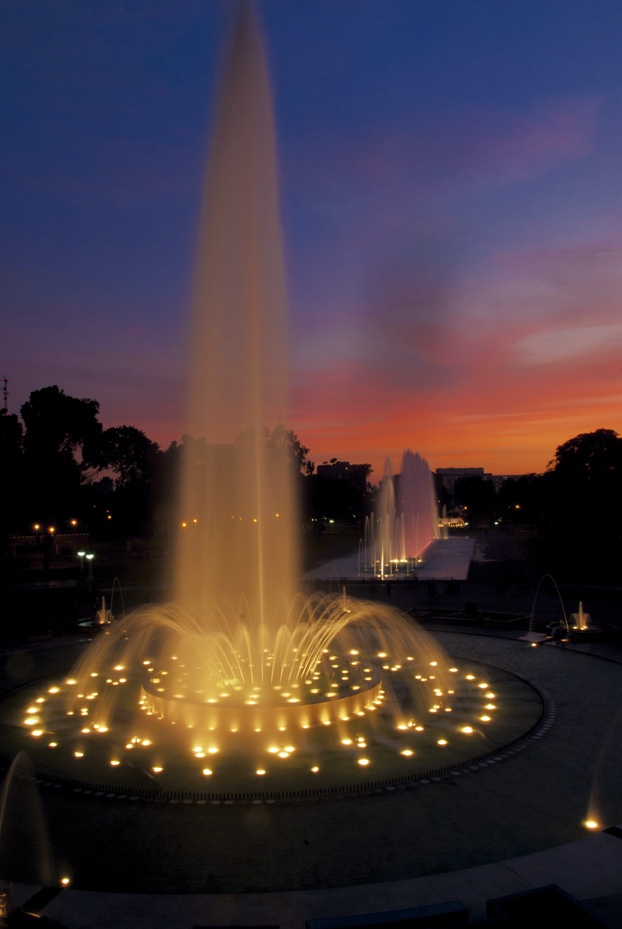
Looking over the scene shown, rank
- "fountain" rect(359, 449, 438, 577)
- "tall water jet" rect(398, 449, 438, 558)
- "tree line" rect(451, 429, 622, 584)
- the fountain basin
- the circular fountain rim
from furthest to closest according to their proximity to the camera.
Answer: "tall water jet" rect(398, 449, 438, 558) → "fountain" rect(359, 449, 438, 577) → "tree line" rect(451, 429, 622, 584) → the fountain basin → the circular fountain rim

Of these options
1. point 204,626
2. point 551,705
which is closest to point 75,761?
point 551,705

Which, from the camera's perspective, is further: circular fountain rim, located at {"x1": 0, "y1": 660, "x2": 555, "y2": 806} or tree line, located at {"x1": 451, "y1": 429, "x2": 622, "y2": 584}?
tree line, located at {"x1": 451, "y1": 429, "x2": 622, "y2": 584}

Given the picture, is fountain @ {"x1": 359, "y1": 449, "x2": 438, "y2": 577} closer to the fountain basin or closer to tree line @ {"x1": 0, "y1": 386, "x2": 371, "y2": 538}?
tree line @ {"x1": 0, "y1": 386, "x2": 371, "y2": 538}

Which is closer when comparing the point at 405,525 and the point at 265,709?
the point at 265,709

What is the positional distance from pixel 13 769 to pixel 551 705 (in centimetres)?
1104

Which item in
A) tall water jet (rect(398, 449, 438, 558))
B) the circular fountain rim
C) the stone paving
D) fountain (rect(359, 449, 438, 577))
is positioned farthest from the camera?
tall water jet (rect(398, 449, 438, 558))

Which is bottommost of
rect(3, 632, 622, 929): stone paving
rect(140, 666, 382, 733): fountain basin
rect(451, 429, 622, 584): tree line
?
rect(3, 632, 622, 929): stone paving

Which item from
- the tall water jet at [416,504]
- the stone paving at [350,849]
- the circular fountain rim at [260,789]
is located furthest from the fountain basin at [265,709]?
the tall water jet at [416,504]

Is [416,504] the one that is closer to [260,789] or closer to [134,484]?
[134,484]

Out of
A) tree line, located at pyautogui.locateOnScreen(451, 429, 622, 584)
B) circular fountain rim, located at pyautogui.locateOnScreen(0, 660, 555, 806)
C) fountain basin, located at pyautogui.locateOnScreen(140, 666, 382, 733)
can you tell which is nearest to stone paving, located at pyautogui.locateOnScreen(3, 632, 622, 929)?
circular fountain rim, located at pyautogui.locateOnScreen(0, 660, 555, 806)

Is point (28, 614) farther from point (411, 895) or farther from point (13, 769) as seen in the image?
point (411, 895)

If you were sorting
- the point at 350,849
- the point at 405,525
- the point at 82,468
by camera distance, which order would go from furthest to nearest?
the point at 405,525 < the point at 82,468 < the point at 350,849

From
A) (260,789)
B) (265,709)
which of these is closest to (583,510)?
(265,709)

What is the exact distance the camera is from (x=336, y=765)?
1123 centimetres
